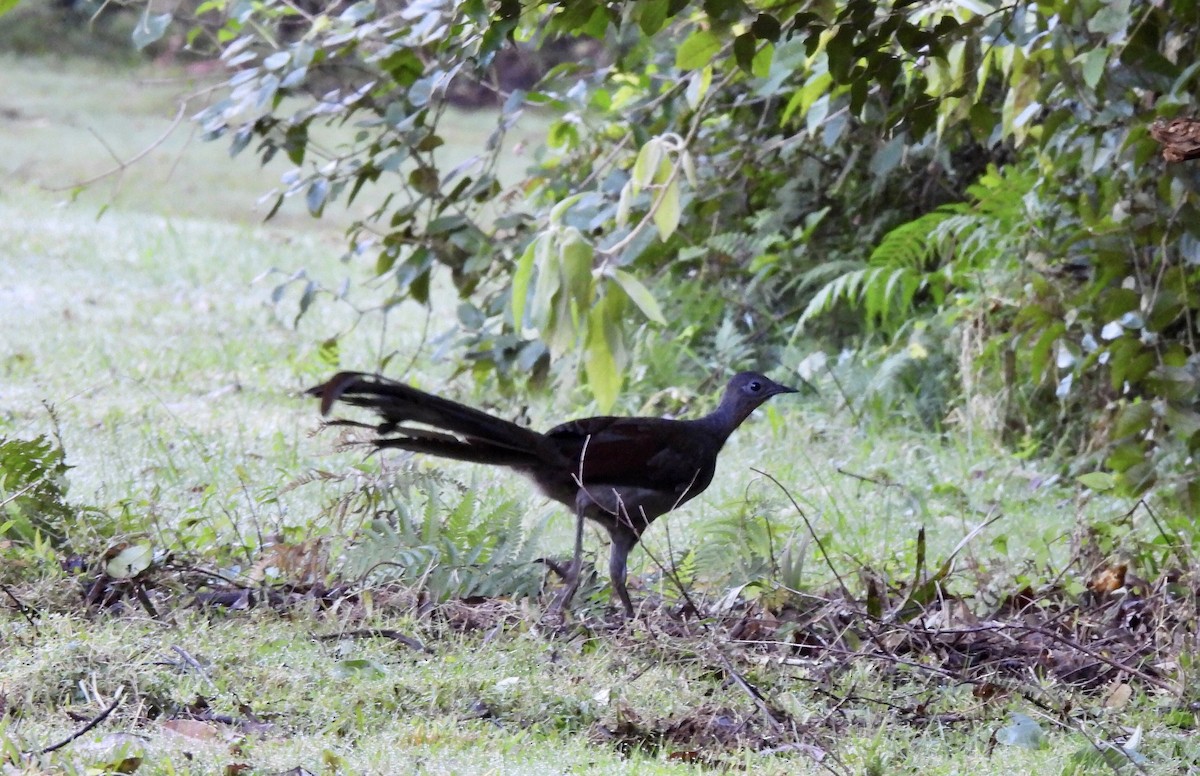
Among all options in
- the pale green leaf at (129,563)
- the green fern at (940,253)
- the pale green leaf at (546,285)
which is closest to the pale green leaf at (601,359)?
the pale green leaf at (546,285)

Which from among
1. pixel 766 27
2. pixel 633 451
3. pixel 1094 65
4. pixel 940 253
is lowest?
pixel 940 253

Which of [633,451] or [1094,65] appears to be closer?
[1094,65]

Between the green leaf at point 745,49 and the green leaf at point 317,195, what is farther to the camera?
the green leaf at point 317,195

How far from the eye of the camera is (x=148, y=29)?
479 centimetres

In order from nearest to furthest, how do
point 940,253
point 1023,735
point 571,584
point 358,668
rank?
1. point 1023,735
2. point 358,668
3. point 571,584
4. point 940,253

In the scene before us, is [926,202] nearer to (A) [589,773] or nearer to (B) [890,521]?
(B) [890,521]

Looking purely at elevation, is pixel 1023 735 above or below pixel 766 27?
below

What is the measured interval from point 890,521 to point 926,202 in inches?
139

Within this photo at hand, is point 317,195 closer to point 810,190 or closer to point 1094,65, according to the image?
point 1094,65

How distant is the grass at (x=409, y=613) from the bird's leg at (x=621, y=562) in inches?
4.1

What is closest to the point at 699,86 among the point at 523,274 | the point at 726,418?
the point at 726,418

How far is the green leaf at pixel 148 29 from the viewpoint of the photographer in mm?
4751

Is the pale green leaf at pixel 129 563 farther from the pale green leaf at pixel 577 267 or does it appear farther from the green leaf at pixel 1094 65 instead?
the green leaf at pixel 1094 65

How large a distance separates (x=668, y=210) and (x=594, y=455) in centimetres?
79
